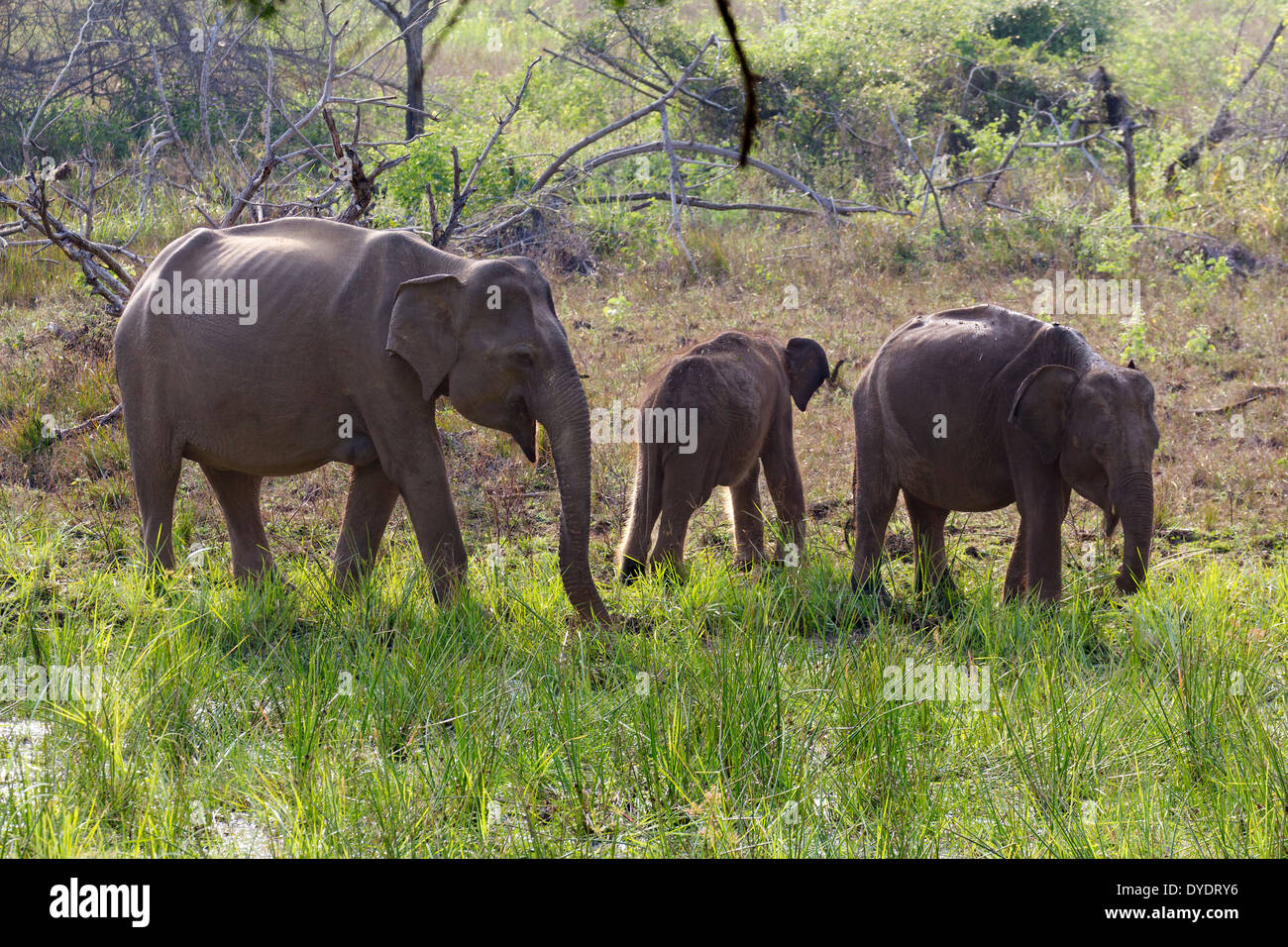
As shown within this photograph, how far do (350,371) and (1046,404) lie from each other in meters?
3.00

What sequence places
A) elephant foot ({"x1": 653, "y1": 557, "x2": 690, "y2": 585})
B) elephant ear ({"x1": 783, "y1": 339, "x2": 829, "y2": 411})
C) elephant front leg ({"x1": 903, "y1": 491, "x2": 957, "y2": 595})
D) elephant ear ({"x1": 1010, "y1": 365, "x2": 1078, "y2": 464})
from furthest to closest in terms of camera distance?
1. elephant ear ({"x1": 783, "y1": 339, "x2": 829, "y2": 411})
2. elephant front leg ({"x1": 903, "y1": 491, "x2": 957, "y2": 595})
3. elephant foot ({"x1": 653, "y1": 557, "x2": 690, "y2": 585})
4. elephant ear ({"x1": 1010, "y1": 365, "x2": 1078, "y2": 464})

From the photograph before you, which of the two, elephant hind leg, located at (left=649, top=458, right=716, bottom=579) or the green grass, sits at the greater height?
elephant hind leg, located at (left=649, top=458, right=716, bottom=579)

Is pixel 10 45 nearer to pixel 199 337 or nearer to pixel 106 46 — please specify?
pixel 106 46

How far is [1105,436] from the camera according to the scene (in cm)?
554

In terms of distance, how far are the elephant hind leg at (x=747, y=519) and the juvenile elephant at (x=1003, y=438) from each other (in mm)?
628

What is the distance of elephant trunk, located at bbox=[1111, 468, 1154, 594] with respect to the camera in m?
5.34

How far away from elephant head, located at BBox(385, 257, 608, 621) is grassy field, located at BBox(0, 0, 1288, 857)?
50cm

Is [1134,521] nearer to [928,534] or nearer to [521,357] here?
[928,534]

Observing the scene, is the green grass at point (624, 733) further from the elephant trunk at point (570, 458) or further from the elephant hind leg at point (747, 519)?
the elephant hind leg at point (747, 519)

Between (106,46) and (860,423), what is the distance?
14.7 meters

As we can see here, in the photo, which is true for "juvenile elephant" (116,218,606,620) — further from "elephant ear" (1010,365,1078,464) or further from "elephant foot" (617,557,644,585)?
"elephant ear" (1010,365,1078,464)

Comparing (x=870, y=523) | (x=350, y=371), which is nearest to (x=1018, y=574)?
(x=870, y=523)

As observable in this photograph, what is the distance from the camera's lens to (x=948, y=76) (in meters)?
18.8

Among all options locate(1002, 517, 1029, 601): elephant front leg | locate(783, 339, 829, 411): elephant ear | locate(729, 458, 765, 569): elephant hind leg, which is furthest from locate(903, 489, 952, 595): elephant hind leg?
locate(783, 339, 829, 411): elephant ear
